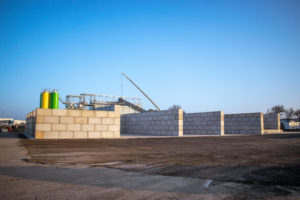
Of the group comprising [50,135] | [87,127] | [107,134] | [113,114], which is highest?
[113,114]

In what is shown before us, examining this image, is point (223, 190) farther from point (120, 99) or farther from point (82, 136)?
point (120, 99)

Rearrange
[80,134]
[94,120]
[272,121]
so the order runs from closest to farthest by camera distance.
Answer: [80,134] → [94,120] → [272,121]

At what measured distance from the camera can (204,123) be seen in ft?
64.6

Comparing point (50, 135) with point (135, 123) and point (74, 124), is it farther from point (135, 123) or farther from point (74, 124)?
point (135, 123)

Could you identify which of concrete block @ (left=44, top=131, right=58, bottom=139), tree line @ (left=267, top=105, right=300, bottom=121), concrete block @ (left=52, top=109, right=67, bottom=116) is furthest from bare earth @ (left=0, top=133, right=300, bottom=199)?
tree line @ (left=267, top=105, right=300, bottom=121)

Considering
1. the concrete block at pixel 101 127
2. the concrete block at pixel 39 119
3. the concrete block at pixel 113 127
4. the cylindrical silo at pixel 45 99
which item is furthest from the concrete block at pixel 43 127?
the concrete block at pixel 113 127

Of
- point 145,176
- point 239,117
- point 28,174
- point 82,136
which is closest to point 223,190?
point 145,176

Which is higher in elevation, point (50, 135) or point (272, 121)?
point (272, 121)

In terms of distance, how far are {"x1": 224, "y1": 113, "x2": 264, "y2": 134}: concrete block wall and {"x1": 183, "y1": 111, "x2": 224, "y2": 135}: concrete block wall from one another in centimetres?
447

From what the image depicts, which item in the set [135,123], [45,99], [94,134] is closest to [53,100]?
[45,99]

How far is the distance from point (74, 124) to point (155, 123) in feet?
28.2

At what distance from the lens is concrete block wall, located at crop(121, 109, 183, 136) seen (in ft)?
53.3

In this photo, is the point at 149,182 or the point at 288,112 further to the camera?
the point at 288,112

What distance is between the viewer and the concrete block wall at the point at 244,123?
2061 centimetres
